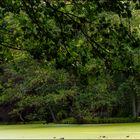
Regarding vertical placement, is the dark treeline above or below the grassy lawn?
above

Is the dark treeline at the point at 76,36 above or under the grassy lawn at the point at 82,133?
above

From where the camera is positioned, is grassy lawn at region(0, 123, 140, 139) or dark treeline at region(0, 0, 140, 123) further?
grassy lawn at region(0, 123, 140, 139)

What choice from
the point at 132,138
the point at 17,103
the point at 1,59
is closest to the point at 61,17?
the point at 1,59

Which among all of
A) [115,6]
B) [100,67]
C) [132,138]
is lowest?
[132,138]

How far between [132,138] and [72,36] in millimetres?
4634

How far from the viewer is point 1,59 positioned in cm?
428

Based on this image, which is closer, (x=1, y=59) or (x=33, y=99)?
(x=1, y=59)

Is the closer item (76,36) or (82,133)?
(76,36)

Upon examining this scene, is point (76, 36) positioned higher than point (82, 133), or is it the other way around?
point (76, 36)

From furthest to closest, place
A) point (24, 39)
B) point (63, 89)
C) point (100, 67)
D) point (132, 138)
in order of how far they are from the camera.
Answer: point (63, 89) → point (132, 138) → point (24, 39) → point (100, 67)

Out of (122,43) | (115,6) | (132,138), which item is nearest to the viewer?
(115,6)

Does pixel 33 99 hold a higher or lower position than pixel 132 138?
higher

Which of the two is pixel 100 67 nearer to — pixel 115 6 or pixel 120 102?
pixel 115 6

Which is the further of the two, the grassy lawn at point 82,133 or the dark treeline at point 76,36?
the grassy lawn at point 82,133
